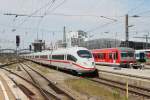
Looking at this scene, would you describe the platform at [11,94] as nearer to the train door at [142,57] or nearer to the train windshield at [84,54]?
the train windshield at [84,54]

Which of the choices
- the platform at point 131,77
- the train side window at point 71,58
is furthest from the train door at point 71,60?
the platform at point 131,77

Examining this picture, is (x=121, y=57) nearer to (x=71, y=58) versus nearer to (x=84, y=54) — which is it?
(x=71, y=58)

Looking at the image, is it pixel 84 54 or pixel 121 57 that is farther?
pixel 121 57

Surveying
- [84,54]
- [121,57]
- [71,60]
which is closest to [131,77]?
[84,54]

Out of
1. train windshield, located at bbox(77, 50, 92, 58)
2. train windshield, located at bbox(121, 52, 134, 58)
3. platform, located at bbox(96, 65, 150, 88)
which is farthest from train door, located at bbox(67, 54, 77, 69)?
train windshield, located at bbox(121, 52, 134, 58)

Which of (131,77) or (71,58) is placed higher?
(71,58)

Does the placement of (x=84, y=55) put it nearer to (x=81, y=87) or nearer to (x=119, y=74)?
(x=119, y=74)

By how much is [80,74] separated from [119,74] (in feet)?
16.5

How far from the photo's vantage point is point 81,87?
23.0m

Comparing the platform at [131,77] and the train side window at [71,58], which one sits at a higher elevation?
the train side window at [71,58]

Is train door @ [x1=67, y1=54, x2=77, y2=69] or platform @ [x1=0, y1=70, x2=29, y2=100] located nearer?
platform @ [x1=0, y1=70, x2=29, y2=100]

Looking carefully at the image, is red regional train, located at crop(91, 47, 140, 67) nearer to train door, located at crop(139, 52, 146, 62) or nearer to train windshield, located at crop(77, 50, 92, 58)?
train windshield, located at crop(77, 50, 92, 58)

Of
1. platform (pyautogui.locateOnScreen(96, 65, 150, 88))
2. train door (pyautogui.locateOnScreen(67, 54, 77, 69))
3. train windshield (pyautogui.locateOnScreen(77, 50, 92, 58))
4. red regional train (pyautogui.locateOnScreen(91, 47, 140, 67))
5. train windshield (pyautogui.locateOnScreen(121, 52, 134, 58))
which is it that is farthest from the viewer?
train windshield (pyautogui.locateOnScreen(121, 52, 134, 58))

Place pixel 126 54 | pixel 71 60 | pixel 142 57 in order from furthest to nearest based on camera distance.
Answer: pixel 142 57, pixel 126 54, pixel 71 60
